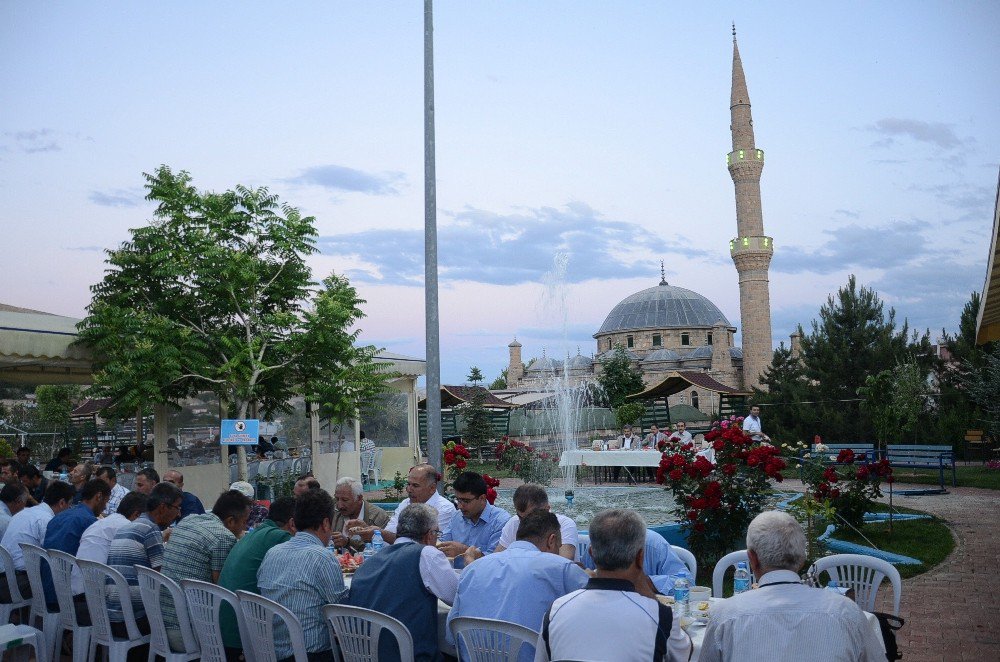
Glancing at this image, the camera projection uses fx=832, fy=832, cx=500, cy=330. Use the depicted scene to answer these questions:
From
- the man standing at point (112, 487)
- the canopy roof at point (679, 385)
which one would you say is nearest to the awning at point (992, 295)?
the man standing at point (112, 487)

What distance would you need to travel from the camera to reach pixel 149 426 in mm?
20531

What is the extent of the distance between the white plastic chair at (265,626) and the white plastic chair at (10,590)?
329cm

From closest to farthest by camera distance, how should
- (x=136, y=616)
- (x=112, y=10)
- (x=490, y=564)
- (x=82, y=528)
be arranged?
(x=490, y=564)
(x=136, y=616)
(x=82, y=528)
(x=112, y=10)

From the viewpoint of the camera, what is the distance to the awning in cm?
666

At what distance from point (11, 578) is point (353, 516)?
2.71 m

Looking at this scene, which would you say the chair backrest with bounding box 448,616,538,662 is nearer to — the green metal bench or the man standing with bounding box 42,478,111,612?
the man standing with bounding box 42,478,111,612

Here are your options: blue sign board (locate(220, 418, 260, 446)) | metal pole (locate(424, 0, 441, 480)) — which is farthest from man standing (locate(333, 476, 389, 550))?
blue sign board (locate(220, 418, 260, 446))

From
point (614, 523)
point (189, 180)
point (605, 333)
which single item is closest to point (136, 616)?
point (614, 523)

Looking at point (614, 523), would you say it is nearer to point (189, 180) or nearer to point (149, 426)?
point (189, 180)

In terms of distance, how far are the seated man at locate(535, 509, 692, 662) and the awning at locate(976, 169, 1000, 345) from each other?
4.82 meters

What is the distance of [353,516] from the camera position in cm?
735

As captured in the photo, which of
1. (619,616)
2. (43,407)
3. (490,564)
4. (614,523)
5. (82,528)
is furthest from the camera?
(43,407)

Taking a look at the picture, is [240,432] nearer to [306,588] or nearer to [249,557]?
[249,557]

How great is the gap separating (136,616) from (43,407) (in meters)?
37.7
